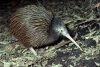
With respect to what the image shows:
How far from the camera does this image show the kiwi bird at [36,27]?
4773mm

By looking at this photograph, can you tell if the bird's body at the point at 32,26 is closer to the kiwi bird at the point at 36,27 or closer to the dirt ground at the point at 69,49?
the kiwi bird at the point at 36,27

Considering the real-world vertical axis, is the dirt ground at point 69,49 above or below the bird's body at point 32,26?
below

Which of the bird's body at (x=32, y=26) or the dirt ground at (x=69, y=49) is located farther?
the bird's body at (x=32, y=26)

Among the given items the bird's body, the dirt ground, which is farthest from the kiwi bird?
the dirt ground

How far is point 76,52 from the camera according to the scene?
4.76 m

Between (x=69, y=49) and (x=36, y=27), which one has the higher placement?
(x=36, y=27)

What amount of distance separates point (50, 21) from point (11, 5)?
250 cm

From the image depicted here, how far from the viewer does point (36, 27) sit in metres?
4.79

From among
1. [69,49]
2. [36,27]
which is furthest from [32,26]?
[69,49]

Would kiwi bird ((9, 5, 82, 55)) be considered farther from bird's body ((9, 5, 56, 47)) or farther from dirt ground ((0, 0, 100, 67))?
dirt ground ((0, 0, 100, 67))

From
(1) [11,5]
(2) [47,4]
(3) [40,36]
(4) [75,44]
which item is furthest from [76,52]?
(1) [11,5]

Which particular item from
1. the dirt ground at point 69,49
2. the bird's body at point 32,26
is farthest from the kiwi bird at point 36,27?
the dirt ground at point 69,49

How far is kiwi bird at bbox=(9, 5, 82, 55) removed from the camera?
4.77m

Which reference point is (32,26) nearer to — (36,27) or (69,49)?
(36,27)
